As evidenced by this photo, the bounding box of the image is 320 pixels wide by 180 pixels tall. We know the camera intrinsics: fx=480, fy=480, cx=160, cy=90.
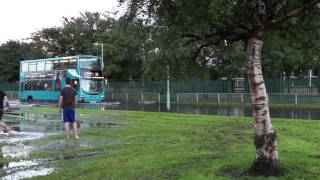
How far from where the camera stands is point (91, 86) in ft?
A: 155

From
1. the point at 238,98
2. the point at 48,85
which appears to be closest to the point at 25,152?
the point at 238,98

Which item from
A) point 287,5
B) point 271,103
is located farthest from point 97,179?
point 271,103


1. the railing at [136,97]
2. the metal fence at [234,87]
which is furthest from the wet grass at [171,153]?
the railing at [136,97]

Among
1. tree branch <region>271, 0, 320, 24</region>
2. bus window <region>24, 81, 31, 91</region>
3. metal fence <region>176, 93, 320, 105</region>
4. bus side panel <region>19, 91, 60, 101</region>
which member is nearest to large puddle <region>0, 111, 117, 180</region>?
tree branch <region>271, 0, 320, 24</region>

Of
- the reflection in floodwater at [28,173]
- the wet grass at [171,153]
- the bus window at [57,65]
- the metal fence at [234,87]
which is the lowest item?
the reflection in floodwater at [28,173]

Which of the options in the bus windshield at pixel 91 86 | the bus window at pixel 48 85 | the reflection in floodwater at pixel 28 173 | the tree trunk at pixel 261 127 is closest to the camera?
the tree trunk at pixel 261 127

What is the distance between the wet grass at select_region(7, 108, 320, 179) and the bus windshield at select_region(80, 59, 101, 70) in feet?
96.1

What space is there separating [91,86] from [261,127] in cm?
3981

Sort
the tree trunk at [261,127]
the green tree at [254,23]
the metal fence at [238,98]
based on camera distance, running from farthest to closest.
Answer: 1. the metal fence at [238,98]
2. the tree trunk at [261,127]
3. the green tree at [254,23]

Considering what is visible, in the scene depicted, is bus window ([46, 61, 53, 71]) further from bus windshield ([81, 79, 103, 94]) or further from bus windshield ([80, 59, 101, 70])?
bus windshield ([81, 79, 103, 94])

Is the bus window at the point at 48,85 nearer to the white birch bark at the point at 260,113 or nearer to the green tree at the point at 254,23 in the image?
the green tree at the point at 254,23

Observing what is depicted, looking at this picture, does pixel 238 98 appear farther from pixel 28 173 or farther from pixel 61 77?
pixel 28 173

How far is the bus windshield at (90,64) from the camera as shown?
4598 centimetres

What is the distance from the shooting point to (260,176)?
8070 mm
